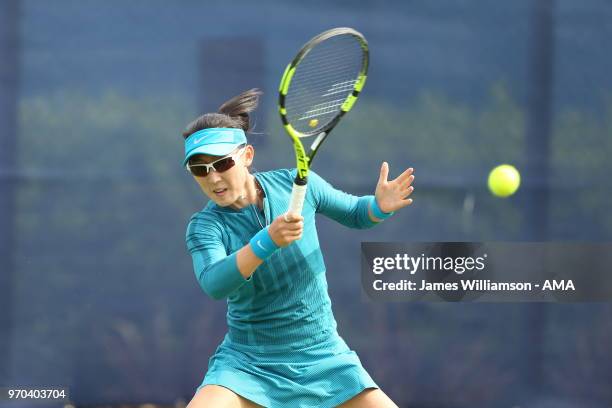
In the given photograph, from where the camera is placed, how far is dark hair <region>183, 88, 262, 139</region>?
114 inches

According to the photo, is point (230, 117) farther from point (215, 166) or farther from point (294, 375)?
point (294, 375)

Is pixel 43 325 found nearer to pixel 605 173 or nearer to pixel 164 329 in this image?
pixel 164 329

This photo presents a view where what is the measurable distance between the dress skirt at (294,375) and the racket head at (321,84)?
1.92 feet

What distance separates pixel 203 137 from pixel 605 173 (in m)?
2.07

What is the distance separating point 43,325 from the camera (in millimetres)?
4246

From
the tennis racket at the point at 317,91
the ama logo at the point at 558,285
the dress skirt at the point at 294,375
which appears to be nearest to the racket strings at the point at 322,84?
the tennis racket at the point at 317,91

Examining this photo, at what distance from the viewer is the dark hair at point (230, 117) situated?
9.52 feet

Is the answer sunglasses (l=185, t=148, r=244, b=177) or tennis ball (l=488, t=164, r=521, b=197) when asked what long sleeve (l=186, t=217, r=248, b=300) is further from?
tennis ball (l=488, t=164, r=521, b=197)

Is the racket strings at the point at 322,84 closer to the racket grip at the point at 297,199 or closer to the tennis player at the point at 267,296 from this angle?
the tennis player at the point at 267,296

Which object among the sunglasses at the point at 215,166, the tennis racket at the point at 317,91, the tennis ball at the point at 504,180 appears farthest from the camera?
the tennis ball at the point at 504,180

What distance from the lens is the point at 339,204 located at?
3.06 metres

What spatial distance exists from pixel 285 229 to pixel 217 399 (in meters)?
0.52

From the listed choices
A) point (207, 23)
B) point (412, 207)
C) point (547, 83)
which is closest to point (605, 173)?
point (547, 83)

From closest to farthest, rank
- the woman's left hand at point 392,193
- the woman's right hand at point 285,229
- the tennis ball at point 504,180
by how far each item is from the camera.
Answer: the woman's right hand at point 285,229 < the woman's left hand at point 392,193 < the tennis ball at point 504,180
